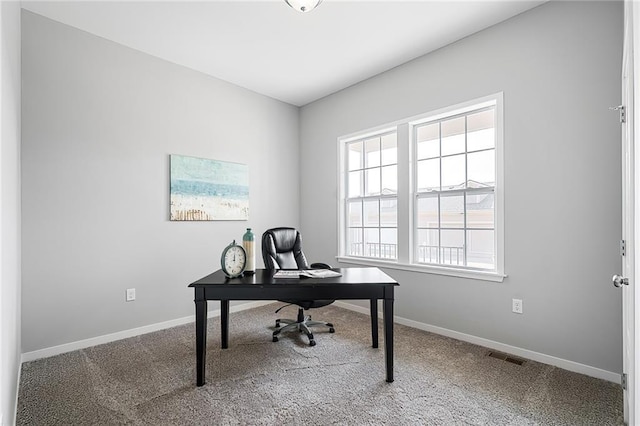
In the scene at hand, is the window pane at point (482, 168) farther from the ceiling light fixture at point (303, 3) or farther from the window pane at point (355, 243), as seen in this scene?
the ceiling light fixture at point (303, 3)

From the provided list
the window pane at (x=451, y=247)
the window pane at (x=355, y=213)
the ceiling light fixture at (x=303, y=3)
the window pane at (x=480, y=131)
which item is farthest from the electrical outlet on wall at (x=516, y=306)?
the ceiling light fixture at (x=303, y=3)

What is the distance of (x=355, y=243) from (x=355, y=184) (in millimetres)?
803

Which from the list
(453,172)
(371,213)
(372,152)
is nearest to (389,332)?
(453,172)

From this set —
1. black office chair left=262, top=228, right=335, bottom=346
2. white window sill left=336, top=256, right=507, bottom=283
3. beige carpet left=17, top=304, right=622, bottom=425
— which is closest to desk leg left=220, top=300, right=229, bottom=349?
beige carpet left=17, top=304, right=622, bottom=425

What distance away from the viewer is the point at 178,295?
3561 millimetres

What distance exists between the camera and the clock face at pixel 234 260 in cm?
239

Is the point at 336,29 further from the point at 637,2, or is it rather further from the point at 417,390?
the point at 417,390

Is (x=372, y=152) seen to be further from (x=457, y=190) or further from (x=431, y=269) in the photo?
(x=431, y=269)

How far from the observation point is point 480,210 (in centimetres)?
308

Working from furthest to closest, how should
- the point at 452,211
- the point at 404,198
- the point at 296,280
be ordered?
the point at 404,198
the point at 452,211
the point at 296,280

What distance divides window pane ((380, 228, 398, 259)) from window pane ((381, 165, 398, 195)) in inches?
18.6

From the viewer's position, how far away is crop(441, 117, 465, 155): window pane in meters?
3.23

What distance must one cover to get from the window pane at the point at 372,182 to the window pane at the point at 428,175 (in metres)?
0.60

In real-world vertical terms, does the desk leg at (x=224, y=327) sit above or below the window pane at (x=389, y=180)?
below
